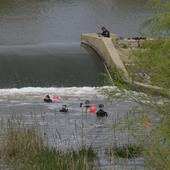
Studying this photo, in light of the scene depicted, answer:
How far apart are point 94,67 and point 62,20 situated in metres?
8.52

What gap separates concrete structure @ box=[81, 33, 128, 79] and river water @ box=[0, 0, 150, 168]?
0.27 meters

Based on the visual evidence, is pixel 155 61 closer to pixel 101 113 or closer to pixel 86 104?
pixel 101 113

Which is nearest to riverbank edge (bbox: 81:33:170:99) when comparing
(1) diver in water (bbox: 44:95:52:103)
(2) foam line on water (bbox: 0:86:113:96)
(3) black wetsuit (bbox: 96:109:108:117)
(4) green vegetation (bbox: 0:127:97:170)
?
(2) foam line on water (bbox: 0:86:113:96)

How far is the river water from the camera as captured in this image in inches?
551

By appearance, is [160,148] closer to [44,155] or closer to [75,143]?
[44,155]

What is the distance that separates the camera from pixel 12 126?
10586mm

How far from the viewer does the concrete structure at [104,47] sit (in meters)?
18.5

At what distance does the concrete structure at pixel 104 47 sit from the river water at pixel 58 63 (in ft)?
0.87

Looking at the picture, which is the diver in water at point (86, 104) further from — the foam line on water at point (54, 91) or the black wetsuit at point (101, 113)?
the foam line on water at point (54, 91)

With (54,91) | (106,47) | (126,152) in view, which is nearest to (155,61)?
(126,152)

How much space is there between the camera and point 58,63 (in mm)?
19359

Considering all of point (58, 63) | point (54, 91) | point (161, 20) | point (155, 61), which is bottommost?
point (155, 61)

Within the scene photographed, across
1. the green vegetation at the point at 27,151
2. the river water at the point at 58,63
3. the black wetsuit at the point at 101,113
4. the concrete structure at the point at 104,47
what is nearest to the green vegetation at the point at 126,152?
the green vegetation at the point at 27,151

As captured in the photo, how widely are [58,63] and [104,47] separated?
1.44 meters
